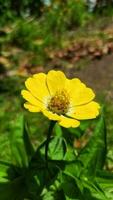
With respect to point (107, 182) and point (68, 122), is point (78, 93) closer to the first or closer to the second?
point (68, 122)

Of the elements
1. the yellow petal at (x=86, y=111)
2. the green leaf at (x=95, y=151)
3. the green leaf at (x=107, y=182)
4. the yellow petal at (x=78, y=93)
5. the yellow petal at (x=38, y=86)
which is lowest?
the green leaf at (x=107, y=182)

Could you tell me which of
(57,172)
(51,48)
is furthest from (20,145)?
(51,48)

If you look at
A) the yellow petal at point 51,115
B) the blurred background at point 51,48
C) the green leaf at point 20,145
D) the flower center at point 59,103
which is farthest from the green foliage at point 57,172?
the blurred background at point 51,48

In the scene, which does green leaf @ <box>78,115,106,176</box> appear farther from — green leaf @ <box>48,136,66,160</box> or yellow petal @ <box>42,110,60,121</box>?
yellow petal @ <box>42,110,60,121</box>

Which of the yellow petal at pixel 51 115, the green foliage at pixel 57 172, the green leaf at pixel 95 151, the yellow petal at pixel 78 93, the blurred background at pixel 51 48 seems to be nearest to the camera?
the yellow petal at pixel 51 115

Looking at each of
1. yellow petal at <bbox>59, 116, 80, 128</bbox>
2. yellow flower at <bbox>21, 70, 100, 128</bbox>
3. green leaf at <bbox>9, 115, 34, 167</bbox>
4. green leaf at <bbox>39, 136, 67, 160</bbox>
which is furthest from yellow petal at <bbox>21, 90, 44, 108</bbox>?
green leaf at <bbox>9, 115, 34, 167</bbox>

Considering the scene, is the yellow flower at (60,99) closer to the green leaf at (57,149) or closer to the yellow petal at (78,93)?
the yellow petal at (78,93)
